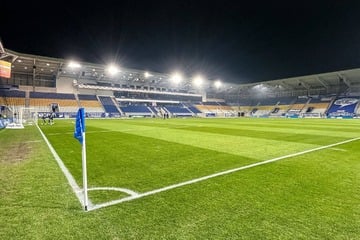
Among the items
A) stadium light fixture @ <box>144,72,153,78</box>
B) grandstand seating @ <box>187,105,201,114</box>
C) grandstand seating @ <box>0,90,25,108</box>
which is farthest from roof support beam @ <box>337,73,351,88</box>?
grandstand seating @ <box>0,90,25,108</box>

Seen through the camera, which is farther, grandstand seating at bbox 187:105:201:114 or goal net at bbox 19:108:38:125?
grandstand seating at bbox 187:105:201:114

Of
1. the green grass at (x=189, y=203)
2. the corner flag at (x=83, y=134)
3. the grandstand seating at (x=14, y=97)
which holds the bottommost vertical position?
the green grass at (x=189, y=203)

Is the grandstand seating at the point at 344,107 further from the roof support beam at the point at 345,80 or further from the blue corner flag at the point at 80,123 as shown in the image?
the blue corner flag at the point at 80,123

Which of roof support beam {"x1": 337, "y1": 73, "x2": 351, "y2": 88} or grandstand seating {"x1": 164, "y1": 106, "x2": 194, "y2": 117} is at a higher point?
roof support beam {"x1": 337, "y1": 73, "x2": 351, "y2": 88}

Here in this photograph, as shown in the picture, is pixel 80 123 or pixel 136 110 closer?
pixel 80 123

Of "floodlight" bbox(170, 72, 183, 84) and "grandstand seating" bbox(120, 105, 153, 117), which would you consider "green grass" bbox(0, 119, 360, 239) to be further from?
"floodlight" bbox(170, 72, 183, 84)

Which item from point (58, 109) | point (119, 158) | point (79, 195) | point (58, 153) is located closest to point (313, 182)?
point (79, 195)

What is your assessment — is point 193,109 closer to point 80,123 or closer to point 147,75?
point 147,75

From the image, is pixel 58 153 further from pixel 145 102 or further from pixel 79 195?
pixel 145 102

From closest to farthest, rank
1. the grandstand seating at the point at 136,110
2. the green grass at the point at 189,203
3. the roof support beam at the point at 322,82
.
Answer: the green grass at the point at 189,203, the grandstand seating at the point at 136,110, the roof support beam at the point at 322,82

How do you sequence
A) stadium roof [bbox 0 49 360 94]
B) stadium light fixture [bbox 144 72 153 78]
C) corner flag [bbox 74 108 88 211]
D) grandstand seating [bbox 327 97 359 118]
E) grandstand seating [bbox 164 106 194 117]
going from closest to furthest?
1. corner flag [bbox 74 108 88 211]
2. stadium roof [bbox 0 49 360 94]
3. grandstand seating [bbox 327 97 359 118]
4. stadium light fixture [bbox 144 72 153 78]
5. grandstand seating [bbox 164 106 194 117]

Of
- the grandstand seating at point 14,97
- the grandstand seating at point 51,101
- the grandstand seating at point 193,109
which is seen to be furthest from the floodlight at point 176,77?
the grandstand seating at point 14,97

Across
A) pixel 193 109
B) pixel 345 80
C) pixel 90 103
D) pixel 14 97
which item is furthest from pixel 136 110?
pixel 345 80

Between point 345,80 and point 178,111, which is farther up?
point 345,80
